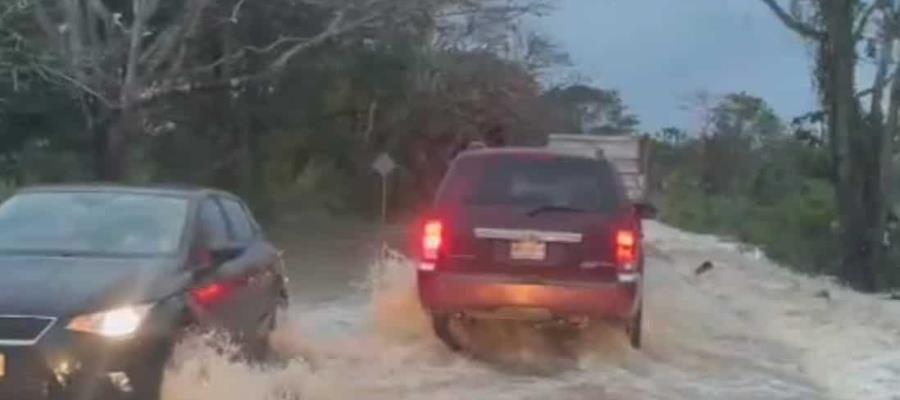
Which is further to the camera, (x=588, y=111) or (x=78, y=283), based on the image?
(x=588, y=111)

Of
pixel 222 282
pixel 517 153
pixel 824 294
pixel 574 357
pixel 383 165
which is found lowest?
pixel 824 294

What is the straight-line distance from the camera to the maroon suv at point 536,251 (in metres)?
12.9

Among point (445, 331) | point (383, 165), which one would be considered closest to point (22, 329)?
point (445, 331)

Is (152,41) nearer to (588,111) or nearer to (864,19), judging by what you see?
(864,19)

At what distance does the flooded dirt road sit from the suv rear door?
874 mm

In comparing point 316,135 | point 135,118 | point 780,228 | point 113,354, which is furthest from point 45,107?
point 113,354

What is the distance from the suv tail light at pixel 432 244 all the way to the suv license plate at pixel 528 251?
1.94 feet

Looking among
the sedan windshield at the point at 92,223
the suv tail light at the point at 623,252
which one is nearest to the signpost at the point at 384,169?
the suv tail light at the point at 623,252

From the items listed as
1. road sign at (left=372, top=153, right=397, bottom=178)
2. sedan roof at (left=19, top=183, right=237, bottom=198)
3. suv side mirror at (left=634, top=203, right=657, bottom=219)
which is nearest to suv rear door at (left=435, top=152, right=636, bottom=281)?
suv side mirror at (left=634, top=203, right=657, bottom=219)

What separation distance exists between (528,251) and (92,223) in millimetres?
3912

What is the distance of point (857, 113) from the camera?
83.6ft

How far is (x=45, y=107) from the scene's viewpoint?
111 feet

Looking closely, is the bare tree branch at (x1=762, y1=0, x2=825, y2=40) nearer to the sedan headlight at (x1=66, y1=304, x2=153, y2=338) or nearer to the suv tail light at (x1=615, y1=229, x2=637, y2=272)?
the suv tail light at (x1=615, y1=229, x2=637, y2=272)

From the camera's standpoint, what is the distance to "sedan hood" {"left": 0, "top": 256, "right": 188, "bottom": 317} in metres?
8.77
